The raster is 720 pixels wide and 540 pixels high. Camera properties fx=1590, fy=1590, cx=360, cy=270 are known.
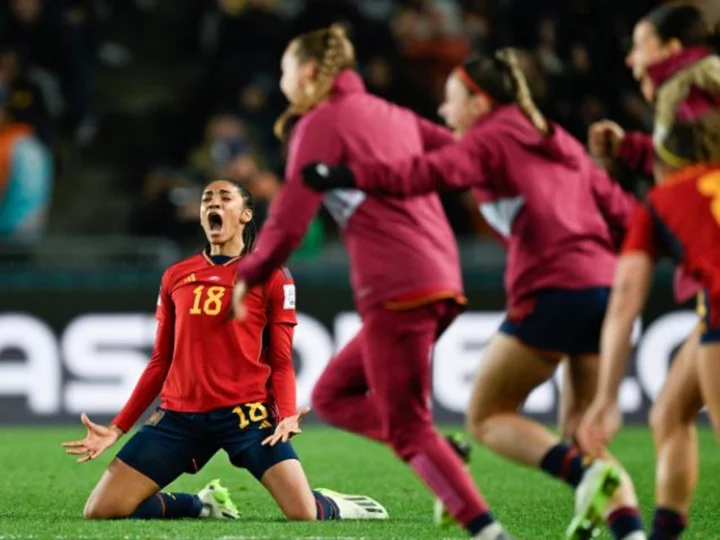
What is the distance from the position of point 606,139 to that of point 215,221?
202cm

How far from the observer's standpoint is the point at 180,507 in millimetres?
7512

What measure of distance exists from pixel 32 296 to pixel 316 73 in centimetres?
779

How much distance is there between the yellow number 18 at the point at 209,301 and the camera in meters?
7.44

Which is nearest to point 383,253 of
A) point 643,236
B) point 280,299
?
point 643,236

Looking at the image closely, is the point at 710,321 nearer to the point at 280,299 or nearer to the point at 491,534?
the point at 491,534

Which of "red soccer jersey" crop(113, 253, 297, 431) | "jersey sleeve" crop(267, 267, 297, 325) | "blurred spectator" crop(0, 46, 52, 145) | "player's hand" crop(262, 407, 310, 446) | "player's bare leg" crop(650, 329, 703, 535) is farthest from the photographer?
"blurred spectator" crop(0, 46, 52, 145)

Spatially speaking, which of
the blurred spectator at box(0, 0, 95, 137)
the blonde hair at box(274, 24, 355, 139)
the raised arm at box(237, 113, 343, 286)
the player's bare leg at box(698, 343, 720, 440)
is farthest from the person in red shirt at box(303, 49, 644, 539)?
the blurred spectator at box(0, 0, 95, 137)

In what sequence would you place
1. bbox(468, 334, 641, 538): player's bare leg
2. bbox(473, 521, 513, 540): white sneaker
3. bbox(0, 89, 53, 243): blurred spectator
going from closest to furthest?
bbox(473, 521, 513, 540): white sneaker < bbox(468, 334, 641, 538): player's bare leg < bbox(0, 89, 53, 243): blurred spectator

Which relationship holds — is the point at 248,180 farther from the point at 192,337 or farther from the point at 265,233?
the point at 265,233

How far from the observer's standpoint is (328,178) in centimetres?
540

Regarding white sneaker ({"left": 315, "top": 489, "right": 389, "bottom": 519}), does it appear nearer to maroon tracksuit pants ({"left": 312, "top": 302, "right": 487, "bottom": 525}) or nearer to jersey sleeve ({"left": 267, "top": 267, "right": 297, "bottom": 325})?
jersey sleeve ({"left": 267, "top": 267, "right": 297, "bottom": 325})

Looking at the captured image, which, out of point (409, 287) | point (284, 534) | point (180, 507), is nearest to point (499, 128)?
point (409, 287)

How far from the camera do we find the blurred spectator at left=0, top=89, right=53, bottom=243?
14430 millimetres

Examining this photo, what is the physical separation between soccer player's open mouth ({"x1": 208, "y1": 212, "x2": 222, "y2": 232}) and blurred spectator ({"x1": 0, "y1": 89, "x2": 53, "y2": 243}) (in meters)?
7.17
